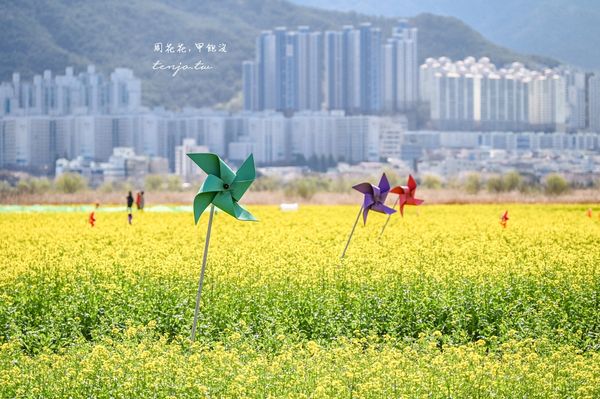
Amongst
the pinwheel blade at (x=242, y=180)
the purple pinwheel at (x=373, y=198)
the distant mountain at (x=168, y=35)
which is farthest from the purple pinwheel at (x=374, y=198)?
the distant mountain at (x=168, y=35)

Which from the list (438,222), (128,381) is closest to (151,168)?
(438,222)

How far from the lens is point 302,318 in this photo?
1384 cm

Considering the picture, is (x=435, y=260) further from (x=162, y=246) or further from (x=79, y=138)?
(x=79, y=138)

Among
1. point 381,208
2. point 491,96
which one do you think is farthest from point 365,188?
point 491,96

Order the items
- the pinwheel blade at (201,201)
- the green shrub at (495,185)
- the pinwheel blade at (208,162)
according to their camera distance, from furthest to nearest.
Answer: the green shrub at (495,185) → the pinwheel blade at (201,201) → the pinwheel blade at (208,162)

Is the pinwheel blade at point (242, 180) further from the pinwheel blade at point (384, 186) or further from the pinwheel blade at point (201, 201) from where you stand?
the pinwheel blade at point (384, 186)

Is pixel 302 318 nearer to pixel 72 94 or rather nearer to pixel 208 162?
pixel 208 162

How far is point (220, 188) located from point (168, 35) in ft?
479

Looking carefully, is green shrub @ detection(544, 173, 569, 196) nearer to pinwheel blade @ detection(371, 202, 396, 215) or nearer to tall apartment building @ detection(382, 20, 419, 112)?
pinwheel blade @ detection(371, 202, 396, 215)

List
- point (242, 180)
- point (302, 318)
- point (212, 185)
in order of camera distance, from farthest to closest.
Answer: point (302, 318) < point (242, 180) < point (212, 185)

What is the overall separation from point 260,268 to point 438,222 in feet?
50.8

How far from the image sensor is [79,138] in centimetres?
13775

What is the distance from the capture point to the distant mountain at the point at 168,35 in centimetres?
14475

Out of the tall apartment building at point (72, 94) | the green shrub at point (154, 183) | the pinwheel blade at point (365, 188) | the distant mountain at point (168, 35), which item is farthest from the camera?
the distant mountain at point (168, 35)
